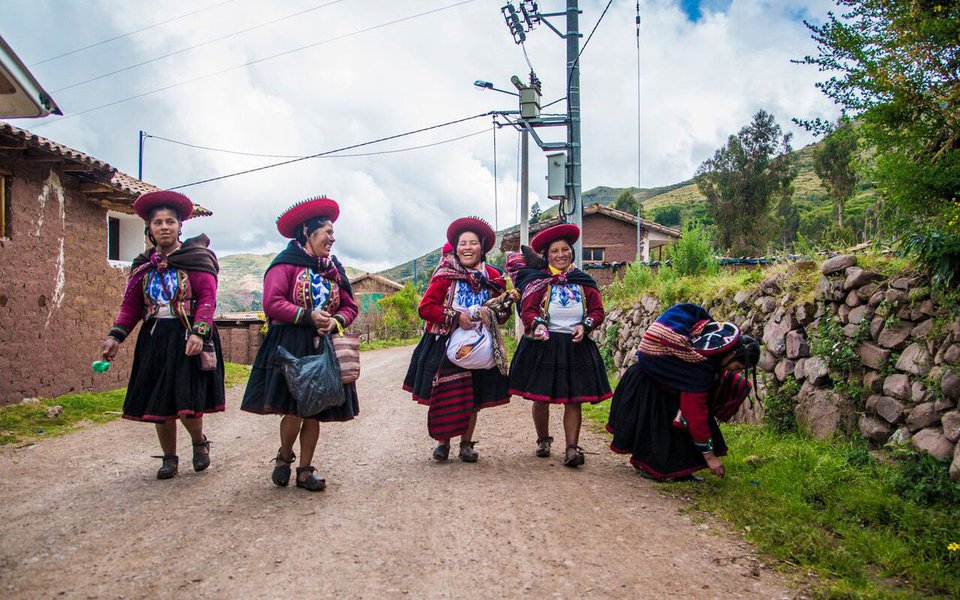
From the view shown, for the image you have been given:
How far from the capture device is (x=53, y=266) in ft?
33.5

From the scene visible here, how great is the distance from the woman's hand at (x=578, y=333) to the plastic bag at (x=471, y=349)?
0.66 metres

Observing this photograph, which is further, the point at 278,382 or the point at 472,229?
the point at 472,229

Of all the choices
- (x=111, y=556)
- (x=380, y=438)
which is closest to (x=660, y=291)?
(x=380, y=438)

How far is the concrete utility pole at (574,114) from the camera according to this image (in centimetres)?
1137

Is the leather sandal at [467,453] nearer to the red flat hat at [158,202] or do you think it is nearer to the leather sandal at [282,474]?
the leather sandal at [282,474]

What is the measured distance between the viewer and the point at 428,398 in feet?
17.1

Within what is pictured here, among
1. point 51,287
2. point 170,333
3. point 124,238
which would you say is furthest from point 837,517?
point 124,238

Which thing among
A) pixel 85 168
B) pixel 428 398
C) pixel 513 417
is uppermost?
pixel 85 168

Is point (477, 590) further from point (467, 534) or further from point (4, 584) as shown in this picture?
point (4, 584)

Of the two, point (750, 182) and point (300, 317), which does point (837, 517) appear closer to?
point (300, 317)

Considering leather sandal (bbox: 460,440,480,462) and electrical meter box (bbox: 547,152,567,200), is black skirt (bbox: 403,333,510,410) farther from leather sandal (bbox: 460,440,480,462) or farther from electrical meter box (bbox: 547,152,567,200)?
electrical meter box (bbox: 547,152,567,200)

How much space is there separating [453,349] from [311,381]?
1.34m

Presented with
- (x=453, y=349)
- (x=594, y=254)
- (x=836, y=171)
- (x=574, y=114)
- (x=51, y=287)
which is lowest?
(x=453, y=349)

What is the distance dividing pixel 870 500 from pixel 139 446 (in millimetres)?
5970
